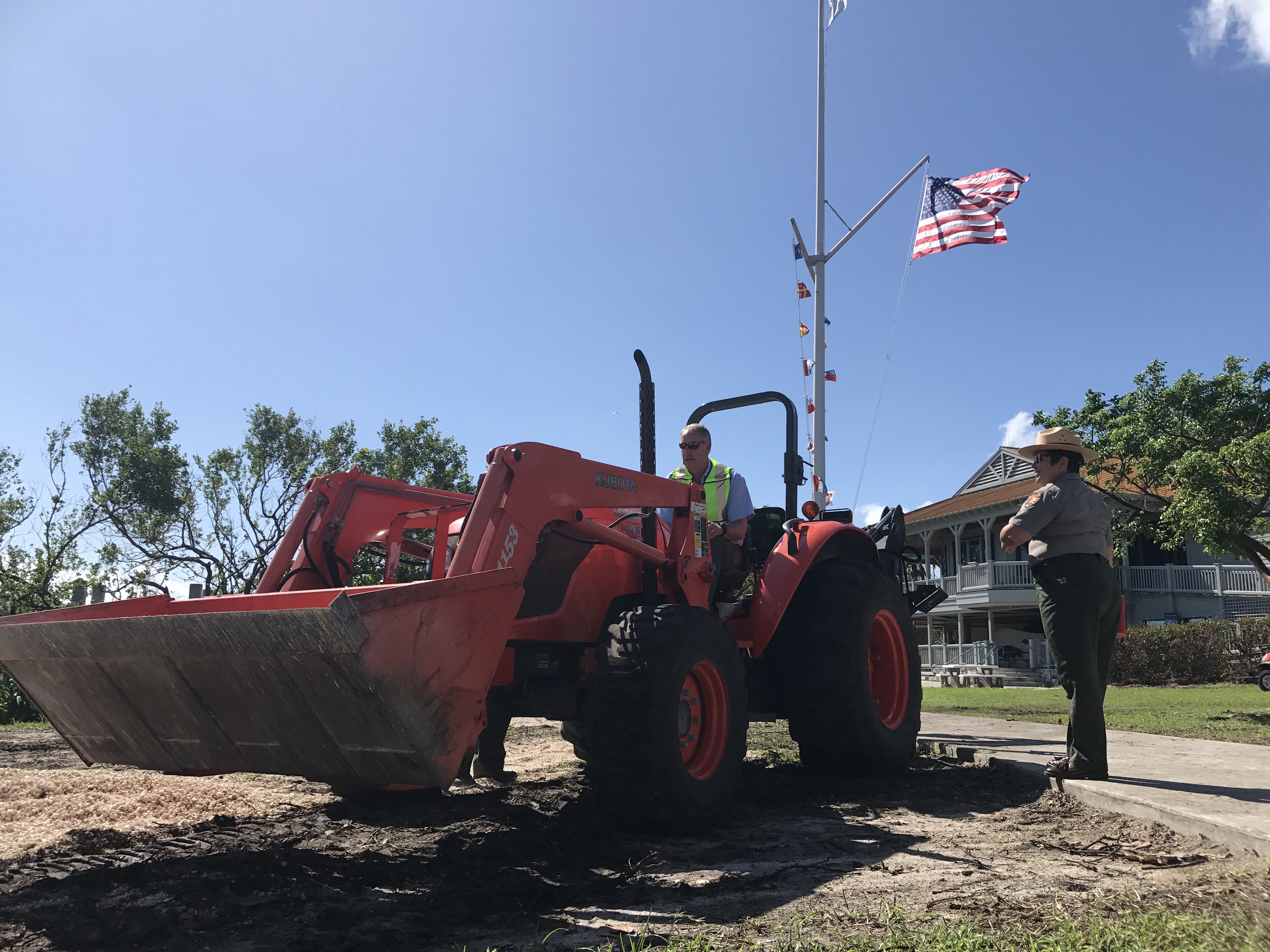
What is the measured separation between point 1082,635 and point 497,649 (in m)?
3.05

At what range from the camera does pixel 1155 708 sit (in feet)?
41.2

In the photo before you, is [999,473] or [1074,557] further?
[999,473]

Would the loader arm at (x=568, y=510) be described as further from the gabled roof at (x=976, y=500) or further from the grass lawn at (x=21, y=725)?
the gabled roof at (x=976, y=500)

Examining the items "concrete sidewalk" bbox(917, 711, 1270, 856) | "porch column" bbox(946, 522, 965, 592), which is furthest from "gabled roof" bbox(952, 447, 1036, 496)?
"concrete sidewalk" bbox(917, 711, 1270, 856)

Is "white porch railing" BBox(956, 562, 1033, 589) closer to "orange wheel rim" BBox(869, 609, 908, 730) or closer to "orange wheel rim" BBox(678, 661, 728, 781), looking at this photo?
"orange wheel rim" BBox(869, 609, 908, 730)

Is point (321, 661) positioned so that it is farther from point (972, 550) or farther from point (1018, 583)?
point (972, 550)

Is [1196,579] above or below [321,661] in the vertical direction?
above

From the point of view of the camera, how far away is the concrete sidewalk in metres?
3.75

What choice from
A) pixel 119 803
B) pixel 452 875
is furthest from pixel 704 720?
pixel 119 803

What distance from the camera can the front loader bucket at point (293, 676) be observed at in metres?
3.33

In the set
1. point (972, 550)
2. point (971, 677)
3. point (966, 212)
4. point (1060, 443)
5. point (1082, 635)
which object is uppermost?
point (966, 212)

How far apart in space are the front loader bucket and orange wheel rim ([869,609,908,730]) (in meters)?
3.36

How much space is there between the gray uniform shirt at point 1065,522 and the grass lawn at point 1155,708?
3.50 m

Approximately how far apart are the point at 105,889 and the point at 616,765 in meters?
1.97
